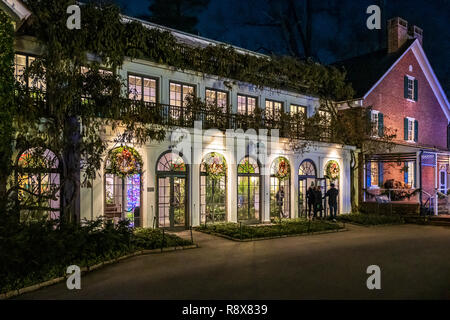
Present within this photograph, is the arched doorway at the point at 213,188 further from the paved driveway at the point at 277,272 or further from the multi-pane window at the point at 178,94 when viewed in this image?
the paved driveway at the point at 277,272

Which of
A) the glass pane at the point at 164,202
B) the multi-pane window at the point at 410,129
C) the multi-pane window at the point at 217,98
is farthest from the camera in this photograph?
the multi-pane window at the point at 410,129

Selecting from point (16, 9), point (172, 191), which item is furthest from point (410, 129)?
point (16, 9)

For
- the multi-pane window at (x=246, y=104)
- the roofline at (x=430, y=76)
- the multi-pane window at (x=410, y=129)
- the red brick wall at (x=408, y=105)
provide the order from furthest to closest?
the multi-pane window at (x=410, y=129), the roofline at (x=430, y=76), the red brick wall at (x=408, y=105), the multi-pane window at (x=246, y=104)

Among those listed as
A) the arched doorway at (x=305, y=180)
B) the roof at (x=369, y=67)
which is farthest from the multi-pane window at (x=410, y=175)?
the arched doorway at (x=305, y=180)

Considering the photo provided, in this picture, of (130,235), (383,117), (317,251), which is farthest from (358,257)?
(383,117)

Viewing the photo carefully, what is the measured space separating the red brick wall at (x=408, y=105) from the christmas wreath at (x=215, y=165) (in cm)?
1061

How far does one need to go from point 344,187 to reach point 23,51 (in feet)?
53.4

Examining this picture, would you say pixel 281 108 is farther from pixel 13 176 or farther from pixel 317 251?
pixel 13 176

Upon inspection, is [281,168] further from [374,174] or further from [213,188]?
[374,174]

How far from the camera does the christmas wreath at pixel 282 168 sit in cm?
2012

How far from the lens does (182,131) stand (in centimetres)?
1681

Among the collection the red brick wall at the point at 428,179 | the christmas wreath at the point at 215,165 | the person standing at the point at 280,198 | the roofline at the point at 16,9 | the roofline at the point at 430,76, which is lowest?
the person standing at the point at 280,198

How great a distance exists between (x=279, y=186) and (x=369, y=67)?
1162 centimetres

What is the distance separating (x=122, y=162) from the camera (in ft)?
49.4
